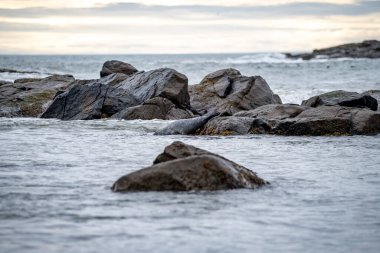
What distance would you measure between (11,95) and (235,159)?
13.1m

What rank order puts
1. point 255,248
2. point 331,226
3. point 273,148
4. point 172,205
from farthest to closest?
point 273,148 → point 172,205 → point 331,226 → point 255,248

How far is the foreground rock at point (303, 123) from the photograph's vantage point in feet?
50.2

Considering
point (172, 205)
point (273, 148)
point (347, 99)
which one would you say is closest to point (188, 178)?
point (172, 205)

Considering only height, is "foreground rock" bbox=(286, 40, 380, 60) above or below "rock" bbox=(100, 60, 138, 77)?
above

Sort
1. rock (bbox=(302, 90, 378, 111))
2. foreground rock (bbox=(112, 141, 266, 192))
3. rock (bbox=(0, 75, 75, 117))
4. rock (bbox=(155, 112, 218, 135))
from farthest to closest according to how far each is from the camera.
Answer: rock (bbox=(0, 75, 75, 117)), rock (bbox=(302, 90, 378, 111)), rock (bbox=(155, 112, 218, 135)), foreground rock (bbox=(112, 141, 266, 192))

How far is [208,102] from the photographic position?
20656 millimetres

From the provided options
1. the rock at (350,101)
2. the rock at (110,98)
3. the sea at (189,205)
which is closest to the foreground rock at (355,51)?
the rock at (350,101)

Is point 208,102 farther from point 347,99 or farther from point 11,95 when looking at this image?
point 11,95

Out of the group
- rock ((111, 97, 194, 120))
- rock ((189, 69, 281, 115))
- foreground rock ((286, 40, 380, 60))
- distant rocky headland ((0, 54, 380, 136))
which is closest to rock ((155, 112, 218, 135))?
distant rocky headland ((0, 54, 380, 136))

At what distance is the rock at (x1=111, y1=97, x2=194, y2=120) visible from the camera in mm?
18812

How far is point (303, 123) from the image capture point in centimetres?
1536

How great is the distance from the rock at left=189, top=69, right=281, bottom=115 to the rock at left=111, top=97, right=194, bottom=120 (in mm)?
1082

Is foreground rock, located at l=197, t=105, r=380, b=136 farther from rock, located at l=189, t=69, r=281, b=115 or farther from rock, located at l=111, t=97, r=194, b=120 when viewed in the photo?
rock, located at l=189, t=69, r=281, b=115

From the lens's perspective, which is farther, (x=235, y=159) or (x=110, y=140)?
(x=110, y=140)
